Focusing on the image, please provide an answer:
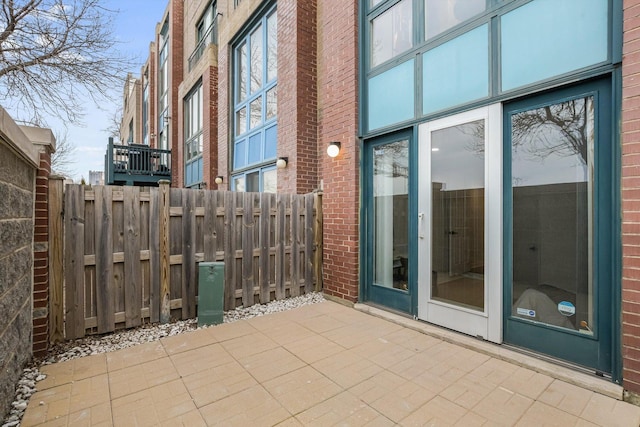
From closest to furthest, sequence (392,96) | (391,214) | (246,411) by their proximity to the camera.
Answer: (246,411)
(392,96)
(391,214)

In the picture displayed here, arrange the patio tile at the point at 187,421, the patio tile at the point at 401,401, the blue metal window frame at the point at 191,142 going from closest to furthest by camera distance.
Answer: the patio tile at the point at 187,421
the patio tile at the point at 401,401
the blue metal window frame at the point at 191,142

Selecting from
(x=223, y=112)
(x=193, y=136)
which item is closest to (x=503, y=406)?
(x=223, y=112)

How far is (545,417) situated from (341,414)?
1346 millimetres

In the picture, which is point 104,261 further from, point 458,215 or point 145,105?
point 145,105

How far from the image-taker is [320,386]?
7.84 ft

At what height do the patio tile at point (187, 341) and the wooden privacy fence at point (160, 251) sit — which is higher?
the wooden privacy fence at point (160, 251)

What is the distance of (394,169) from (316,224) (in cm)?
165

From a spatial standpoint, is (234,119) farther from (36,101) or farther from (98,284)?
(98,284)

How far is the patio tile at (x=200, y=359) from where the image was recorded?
2.64 meters

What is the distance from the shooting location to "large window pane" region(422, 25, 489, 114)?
3.09m

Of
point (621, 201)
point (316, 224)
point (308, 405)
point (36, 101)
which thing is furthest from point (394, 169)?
point (36, 101)

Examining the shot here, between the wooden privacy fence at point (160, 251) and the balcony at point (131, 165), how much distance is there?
910 cm

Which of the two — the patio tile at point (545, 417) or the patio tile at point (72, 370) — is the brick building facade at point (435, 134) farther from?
the patio tile at point (72, 370)

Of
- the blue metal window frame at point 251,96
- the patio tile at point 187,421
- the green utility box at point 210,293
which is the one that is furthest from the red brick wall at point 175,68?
the patio tile at point 187,421
